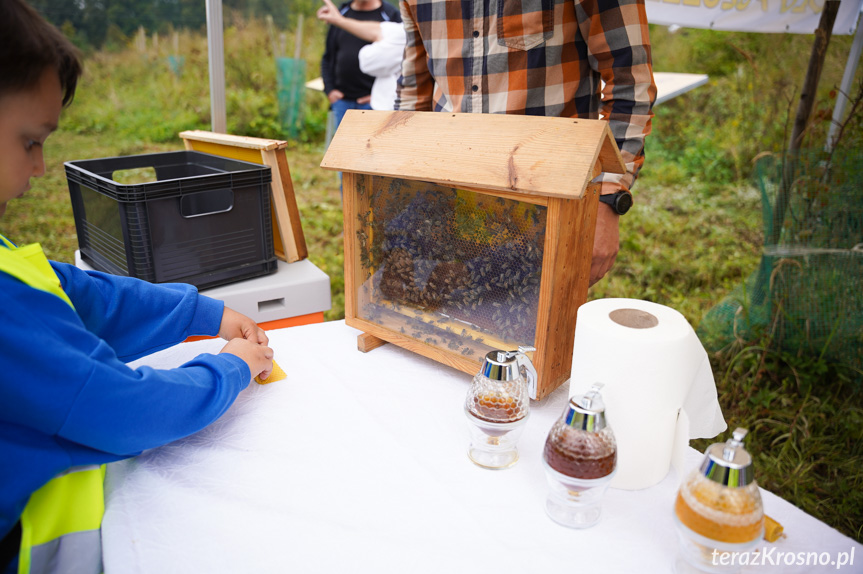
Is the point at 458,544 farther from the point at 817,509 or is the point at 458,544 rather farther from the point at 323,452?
the point at 817,509

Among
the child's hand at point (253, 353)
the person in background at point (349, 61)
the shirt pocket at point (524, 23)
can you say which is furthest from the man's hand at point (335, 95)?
the child's hand at point (253, 353)

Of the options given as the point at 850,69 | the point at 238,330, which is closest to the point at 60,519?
the point at 238,330

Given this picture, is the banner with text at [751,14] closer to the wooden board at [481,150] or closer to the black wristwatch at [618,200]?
the black wristwatch at [618,200]

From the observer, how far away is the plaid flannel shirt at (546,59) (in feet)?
4.71

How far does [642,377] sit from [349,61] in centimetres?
367

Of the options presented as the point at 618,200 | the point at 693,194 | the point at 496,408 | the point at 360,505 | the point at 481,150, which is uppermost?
the point at 481,150

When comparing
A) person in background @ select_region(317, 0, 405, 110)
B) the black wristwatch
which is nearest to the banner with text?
person in background @ select_region(317, 0, 405, 110)

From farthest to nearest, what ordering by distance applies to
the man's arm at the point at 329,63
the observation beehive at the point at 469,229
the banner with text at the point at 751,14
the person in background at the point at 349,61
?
the man's arm at the point at 329,63
the person in background at the point at 349,61
the banner with text at the point at 751,14
the observation beehive at the point at 469,229

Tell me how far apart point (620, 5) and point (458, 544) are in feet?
4.17

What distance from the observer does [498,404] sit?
895mm

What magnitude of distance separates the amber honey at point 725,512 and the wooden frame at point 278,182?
4.62ft

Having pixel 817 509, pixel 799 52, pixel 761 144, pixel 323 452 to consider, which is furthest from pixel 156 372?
A: pixel 799 52

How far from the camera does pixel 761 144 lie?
578 centimetres

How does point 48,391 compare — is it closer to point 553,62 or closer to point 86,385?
point 86,385
